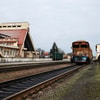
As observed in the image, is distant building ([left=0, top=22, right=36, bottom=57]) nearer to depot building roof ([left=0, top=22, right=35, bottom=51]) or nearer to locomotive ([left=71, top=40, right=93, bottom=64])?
depot building roof ([left=0, top=22, right=35, bottom=51])

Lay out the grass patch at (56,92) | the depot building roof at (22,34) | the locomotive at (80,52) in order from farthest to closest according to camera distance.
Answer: the depot building roof at (22,34)
the locomotive at (80,52)
the grass patch at (56,92)

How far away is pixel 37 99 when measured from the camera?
362 inches

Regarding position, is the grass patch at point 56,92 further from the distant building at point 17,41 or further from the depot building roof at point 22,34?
the depot building roof at point 22,34

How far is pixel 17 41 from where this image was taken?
348 feet

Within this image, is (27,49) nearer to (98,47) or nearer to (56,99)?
(98,47)

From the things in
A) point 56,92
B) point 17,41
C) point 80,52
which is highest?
point 17,41

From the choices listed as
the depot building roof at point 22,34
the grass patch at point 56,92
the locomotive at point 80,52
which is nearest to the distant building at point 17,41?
the depot building roof at point 22,34

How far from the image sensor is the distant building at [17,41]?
92.1 metres

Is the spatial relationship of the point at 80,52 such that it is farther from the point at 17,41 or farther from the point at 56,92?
the point at 17,41

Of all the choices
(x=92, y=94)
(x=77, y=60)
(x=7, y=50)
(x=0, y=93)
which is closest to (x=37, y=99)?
(x=0, y=93)

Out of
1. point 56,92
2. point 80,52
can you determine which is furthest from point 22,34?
point 56,92

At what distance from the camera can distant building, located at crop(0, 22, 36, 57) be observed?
9212 centimetres

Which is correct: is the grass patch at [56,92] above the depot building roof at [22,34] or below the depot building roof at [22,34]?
below

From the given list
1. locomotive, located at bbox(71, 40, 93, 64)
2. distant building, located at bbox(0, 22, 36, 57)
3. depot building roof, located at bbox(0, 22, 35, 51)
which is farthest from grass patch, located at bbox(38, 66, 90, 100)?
depot building roof, located at bbox(0, 22, 35, 51)
